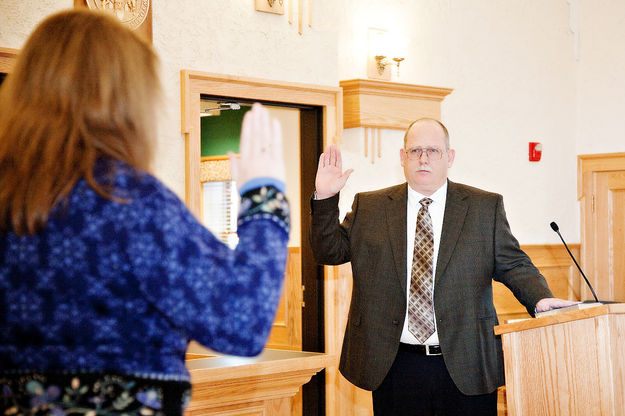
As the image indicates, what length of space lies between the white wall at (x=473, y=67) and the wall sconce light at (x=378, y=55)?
0.05m

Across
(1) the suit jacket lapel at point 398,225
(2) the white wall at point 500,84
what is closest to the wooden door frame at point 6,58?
(1) the suit jacket lapel at point 398,225

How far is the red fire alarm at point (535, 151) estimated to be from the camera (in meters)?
6.06

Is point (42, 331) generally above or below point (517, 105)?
below

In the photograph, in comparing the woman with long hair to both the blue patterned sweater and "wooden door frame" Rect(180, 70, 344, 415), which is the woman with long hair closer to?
the blue patterned sweater

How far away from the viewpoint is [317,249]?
3.20 m

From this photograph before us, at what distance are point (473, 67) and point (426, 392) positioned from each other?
3.29 m

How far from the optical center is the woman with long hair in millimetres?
1144

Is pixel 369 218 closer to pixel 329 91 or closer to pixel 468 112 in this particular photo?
pixel 329 91

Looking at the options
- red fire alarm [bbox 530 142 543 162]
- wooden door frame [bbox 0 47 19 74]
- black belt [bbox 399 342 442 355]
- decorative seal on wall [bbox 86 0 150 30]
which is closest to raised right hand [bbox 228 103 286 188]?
black belt [bbox 399 342 442 355]

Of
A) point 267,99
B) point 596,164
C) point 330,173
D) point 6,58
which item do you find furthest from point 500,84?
point 6,58

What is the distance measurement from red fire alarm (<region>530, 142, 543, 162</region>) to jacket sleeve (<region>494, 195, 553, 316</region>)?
294cm

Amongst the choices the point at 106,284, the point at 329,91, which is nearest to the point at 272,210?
the point at 106,284

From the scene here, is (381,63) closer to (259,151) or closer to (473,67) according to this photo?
(473,67)

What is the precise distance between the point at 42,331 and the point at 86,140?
0.92ft
